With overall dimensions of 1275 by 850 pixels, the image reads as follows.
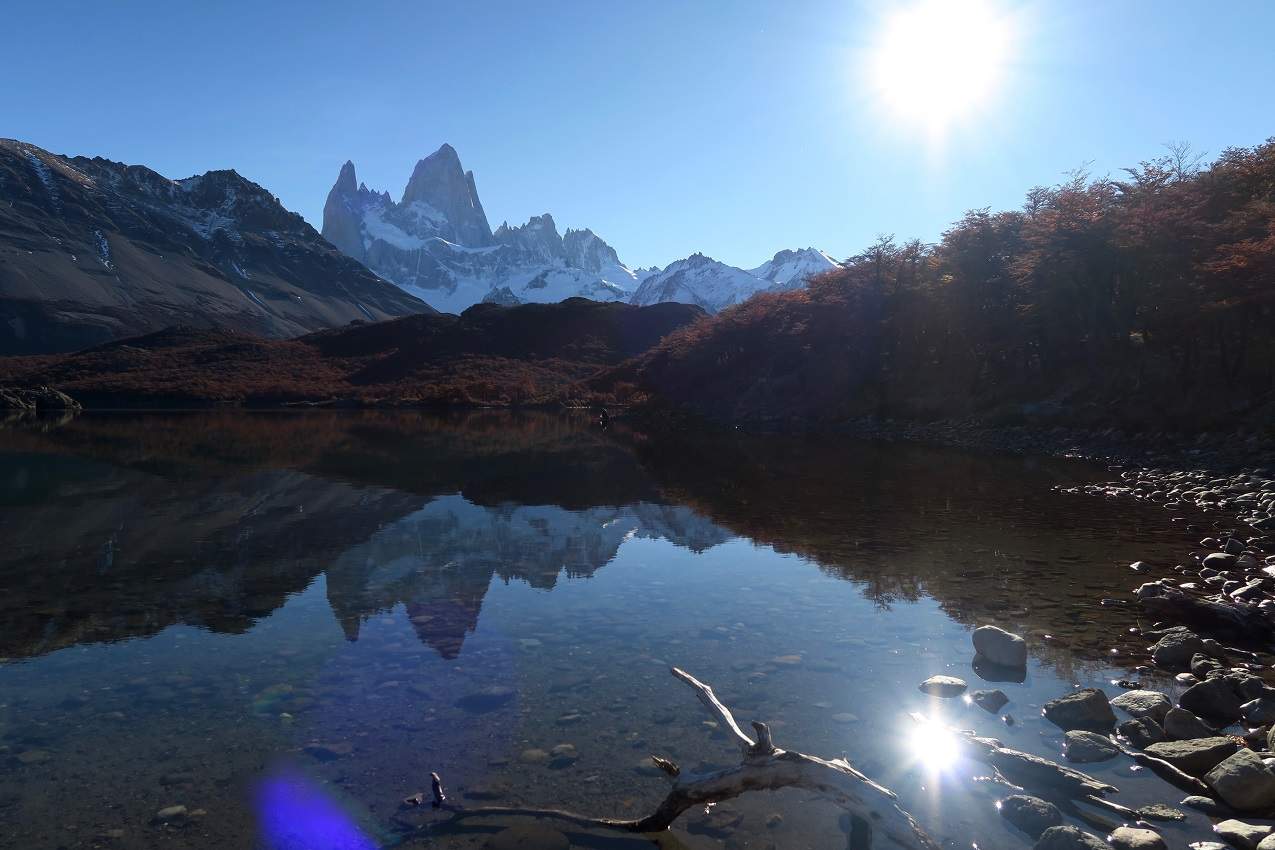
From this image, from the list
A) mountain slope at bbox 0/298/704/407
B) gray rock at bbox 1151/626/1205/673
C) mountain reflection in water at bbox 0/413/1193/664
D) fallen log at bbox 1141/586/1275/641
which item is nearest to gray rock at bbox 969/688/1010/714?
mountain reflection in water at bbox 0/413/1193/664

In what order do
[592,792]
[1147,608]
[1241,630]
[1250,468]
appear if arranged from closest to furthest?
1. [592,792]
2. [1241,630]
3. [1147,608]
4. [1250,468]

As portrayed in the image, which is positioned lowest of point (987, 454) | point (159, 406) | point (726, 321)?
point (159, 406)

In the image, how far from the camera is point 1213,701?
293 inches

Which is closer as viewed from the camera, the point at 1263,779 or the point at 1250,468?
the point at 1263,779

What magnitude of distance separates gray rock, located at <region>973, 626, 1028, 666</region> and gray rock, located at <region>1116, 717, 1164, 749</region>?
1.71 m

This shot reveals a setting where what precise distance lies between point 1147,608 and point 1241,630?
1.43 meters

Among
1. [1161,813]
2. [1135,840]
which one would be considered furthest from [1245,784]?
[1135,840]

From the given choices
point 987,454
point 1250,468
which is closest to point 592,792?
point 1250,468

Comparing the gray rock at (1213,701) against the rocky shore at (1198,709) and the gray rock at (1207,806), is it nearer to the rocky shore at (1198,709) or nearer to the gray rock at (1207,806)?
the rocky shore at (1198,709)

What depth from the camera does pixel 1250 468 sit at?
79.8ft

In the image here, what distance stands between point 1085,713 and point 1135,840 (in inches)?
88.3

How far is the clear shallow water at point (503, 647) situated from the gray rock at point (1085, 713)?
0.32 meters

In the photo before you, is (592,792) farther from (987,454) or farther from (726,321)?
(726,321)

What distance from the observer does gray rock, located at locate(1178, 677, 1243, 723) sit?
739 cm
